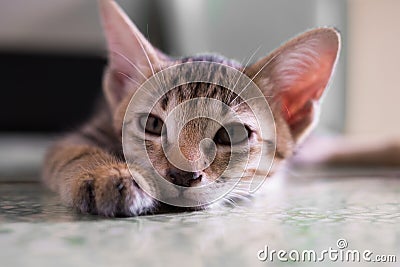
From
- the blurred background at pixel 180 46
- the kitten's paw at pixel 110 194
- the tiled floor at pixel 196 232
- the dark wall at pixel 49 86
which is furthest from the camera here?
the dark wall at pixel 49 86

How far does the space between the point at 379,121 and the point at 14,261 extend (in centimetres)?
301

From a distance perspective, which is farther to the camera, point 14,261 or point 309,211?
point 309,211

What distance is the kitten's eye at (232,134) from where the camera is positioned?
37.5 inches

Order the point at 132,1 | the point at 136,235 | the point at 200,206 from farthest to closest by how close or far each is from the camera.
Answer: the point at 132,1 < the point at 200,206 < the point at 136,235

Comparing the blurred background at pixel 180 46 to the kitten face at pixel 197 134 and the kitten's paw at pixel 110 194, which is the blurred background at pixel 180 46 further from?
the kitten's paw at pixel 110 194

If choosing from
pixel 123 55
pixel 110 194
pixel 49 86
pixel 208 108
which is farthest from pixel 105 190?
pixel 49 86

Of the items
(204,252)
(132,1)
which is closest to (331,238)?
(204,252)

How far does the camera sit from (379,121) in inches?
128

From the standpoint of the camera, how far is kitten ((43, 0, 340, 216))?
2.79 ft

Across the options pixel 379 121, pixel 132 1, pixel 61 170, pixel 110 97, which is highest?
pixel 132 1

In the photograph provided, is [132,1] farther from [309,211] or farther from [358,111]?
[309,211]

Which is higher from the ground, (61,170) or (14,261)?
(61,170)

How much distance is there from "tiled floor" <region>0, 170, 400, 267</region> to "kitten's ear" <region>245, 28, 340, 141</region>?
208 millimetres

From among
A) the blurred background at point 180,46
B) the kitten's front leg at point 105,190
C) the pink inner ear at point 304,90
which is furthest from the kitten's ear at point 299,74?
the blurred background at point 180,46
